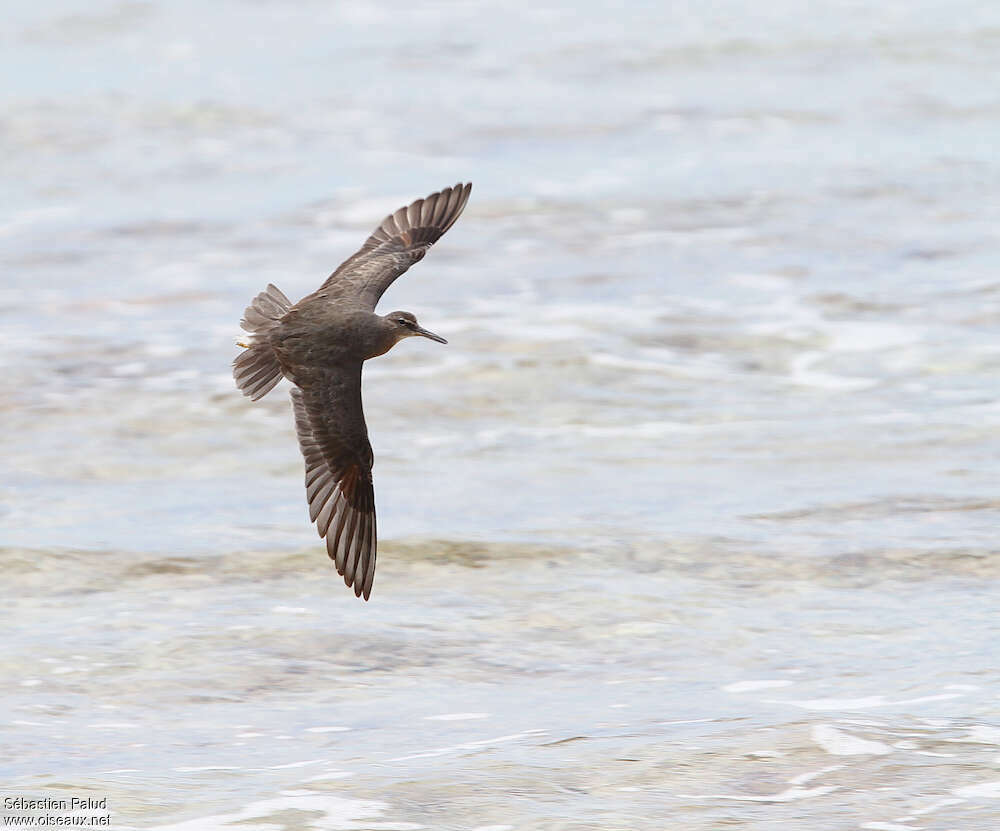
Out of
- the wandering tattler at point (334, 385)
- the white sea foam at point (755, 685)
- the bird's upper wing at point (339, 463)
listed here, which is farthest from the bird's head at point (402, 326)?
the white sea foam at point (755, 685)

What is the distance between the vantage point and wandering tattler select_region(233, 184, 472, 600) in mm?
6781

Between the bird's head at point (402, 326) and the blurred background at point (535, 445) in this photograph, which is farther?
the bird's head at point (402, 326)

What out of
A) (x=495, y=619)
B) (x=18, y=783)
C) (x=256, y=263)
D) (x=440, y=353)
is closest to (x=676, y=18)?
(x=256, y=263)

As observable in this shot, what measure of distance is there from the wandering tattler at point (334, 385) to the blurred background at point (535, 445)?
1.35 feet

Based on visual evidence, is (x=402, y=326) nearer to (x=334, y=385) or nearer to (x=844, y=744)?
(x=334, y=385)

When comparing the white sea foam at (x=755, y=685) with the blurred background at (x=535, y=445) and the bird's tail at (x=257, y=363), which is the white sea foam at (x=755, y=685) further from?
the bird's tail at (x=257, y=363)

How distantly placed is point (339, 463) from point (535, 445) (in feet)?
9.44

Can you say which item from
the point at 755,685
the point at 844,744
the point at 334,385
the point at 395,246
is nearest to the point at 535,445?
the point at 395,246

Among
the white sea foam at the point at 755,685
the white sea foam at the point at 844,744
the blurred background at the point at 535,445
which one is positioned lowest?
the white sea foam at the point at 844,744

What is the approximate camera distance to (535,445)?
9680 millimetres

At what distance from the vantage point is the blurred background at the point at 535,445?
5.62 meters

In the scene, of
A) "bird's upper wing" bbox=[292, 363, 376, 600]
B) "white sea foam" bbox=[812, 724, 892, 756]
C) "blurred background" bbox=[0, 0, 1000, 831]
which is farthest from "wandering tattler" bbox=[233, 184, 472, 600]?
"white sea foam" bbox=[812, 724, 892, 756]

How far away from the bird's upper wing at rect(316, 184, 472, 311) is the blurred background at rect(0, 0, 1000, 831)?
4.20 feet

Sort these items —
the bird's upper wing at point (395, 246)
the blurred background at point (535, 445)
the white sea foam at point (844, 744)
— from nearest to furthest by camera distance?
the white sea foam at point (844, 744)
the blurred background at point (535, 445)
the bird's upper wing at point (395, 246)
